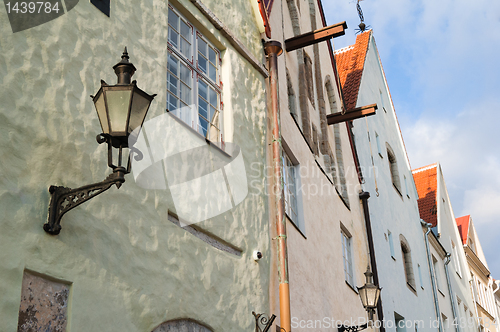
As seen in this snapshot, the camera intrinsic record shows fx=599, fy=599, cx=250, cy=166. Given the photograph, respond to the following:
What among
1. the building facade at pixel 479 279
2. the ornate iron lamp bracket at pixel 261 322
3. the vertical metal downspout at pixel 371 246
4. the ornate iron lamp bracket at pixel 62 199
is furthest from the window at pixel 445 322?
the ornate iron lamp bracket at pixel 62 199

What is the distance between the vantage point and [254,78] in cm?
839

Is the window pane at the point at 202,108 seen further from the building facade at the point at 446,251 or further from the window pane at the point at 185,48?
the building facade at the point at 446,251

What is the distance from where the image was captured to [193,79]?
694 cm

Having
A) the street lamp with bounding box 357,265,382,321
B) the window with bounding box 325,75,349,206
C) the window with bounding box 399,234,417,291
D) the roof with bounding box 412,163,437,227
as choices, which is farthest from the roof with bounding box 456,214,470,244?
the street lamp with bounding box 357,265,382,321

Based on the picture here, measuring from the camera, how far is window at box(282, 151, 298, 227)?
9274mm

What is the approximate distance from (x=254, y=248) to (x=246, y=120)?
1720mm

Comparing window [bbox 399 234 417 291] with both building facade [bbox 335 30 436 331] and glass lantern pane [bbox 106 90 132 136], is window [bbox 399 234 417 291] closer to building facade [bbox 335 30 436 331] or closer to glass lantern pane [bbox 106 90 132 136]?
building facade [bbox 335 30 436 331]

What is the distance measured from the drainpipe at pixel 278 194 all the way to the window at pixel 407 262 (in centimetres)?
1072

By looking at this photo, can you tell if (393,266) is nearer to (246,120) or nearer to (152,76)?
(246,120)

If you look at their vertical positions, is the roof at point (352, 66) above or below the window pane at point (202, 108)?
above

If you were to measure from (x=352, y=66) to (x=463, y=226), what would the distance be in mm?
17177

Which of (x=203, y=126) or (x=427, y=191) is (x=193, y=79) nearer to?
(x=203, y=126)

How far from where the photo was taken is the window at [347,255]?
11936 mm

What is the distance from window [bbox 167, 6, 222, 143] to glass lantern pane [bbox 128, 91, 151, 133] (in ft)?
7.59
